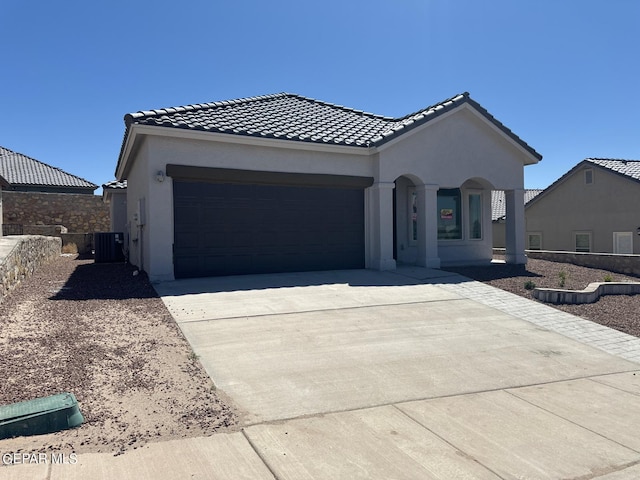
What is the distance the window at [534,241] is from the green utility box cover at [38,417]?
95.6ft

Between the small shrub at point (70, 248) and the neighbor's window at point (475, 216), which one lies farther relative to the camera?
the small shrub at point (70, 248)

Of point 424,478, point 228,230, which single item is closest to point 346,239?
point 228,230

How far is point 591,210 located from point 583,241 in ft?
5.71

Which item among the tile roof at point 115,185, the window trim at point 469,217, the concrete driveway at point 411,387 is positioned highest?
the tile roof at point 115,185

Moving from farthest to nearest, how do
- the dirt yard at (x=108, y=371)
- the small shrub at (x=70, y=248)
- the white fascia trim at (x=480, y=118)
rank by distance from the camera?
1. the small shrub at (x=70, y=248)
2. the white fascia trim at (x=480, y=118)
3. the dirt yard at (x=108, y=371)

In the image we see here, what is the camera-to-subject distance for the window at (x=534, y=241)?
28875mm

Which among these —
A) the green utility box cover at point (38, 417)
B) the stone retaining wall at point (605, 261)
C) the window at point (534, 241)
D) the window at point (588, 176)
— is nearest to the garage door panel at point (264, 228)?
the green utility box cover at point (38, 417)

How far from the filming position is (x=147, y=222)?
1154cm

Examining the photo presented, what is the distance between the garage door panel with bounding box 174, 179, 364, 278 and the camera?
38.9ft

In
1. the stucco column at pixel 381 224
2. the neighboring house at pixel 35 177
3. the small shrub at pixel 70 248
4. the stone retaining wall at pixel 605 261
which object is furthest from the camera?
the neighboring house at pixel 35 177

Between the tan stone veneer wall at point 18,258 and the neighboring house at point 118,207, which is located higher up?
the neighboring house at point 118,207

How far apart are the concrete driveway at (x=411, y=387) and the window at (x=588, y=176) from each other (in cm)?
1909

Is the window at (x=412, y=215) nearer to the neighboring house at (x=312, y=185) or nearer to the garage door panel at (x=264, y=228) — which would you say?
the neighboring house at (x=312, y=185)

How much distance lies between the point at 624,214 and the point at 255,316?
22.4 m
